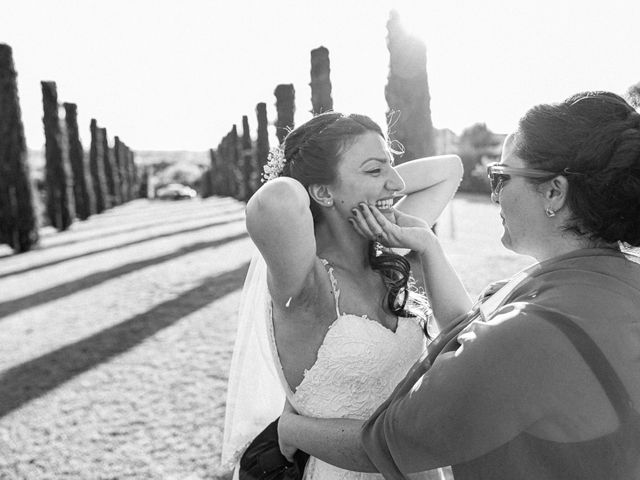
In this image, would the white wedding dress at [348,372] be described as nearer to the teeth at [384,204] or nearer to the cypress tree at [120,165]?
the teeth at [384,204]

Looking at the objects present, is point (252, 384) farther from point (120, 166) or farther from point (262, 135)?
point (120, 166)

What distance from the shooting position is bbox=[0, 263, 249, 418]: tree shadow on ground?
5.92 meters

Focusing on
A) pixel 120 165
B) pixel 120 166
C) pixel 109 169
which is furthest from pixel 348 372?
pixel 120 165

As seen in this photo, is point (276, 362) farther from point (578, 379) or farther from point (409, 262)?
point (578, 379)

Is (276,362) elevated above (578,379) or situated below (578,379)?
below

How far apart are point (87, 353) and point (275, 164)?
221 inches

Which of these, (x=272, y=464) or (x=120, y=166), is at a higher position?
(x=120, y=166)

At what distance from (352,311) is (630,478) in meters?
1.18

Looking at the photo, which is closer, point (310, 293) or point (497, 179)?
point (497, 179)

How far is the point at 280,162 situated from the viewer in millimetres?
2564

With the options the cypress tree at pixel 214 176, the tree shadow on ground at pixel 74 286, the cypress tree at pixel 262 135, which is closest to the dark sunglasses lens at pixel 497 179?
the tree shadow on ground at pixel 74 286

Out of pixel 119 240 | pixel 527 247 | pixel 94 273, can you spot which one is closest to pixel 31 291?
pixel 94 273

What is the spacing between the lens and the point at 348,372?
226 centimetres

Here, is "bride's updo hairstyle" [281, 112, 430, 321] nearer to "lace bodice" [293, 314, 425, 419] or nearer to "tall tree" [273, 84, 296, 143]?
"lace bodice" [293, 314, 425, 419]
